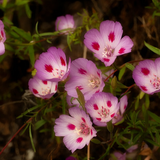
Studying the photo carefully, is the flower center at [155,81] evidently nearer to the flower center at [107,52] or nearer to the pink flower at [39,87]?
the flower center at [107,52]

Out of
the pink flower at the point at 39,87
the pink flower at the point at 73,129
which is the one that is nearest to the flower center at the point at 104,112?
the pink flower at the point at 73,129

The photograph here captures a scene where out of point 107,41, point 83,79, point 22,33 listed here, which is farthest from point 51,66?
point 22,33

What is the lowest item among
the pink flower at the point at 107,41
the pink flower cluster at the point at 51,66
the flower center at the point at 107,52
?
the pink flower cluster at the point at 51,66

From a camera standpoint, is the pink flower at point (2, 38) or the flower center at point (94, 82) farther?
the pink flower at point (2, 38)

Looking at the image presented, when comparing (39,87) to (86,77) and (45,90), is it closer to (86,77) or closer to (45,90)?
(45,90)

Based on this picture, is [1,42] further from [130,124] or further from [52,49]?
[130,124]

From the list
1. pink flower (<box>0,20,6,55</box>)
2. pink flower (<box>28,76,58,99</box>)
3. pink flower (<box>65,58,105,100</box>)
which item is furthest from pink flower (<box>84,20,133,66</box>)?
pink flower (<box>0,20,6,55</box>)

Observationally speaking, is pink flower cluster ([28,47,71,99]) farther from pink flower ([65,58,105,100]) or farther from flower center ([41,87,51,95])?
flower center ([41,87,51,95])

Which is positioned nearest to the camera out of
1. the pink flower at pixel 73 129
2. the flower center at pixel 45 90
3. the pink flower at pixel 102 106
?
the pink flower at pixel 102 106
